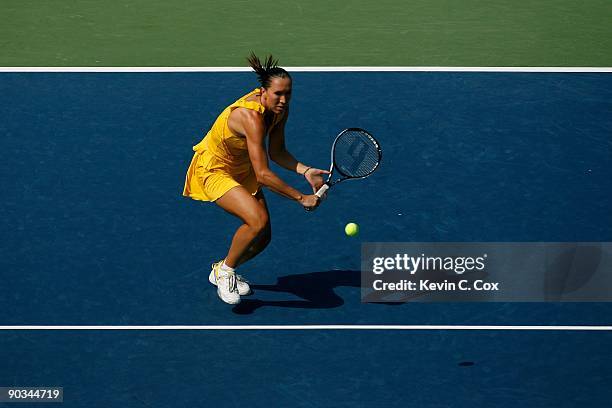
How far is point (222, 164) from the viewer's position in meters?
10.1

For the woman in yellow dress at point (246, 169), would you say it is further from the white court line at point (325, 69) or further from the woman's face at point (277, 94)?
the white court line at point (325, 69)

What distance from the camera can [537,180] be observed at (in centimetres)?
1189

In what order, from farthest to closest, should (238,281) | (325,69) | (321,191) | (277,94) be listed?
(325,69), (238,281), (277,94), (321,191)

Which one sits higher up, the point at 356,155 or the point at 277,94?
the point at 277,94

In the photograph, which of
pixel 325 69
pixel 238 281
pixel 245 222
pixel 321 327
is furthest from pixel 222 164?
pixel 325 69

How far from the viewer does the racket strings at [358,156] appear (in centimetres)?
1013

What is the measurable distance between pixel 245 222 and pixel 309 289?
1046mm

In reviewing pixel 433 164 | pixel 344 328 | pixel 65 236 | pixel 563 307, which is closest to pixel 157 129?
pixel 65 236

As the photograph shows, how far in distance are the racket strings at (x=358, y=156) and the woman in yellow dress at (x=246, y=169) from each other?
40 cm

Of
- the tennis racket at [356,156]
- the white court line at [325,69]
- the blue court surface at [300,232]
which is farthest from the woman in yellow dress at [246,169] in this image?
the white court line at [325,69]

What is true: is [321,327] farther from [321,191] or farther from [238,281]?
[321,191]

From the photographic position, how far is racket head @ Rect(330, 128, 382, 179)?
10109 mm

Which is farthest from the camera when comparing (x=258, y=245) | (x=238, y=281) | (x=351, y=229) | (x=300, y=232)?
(x=300, y=232)
